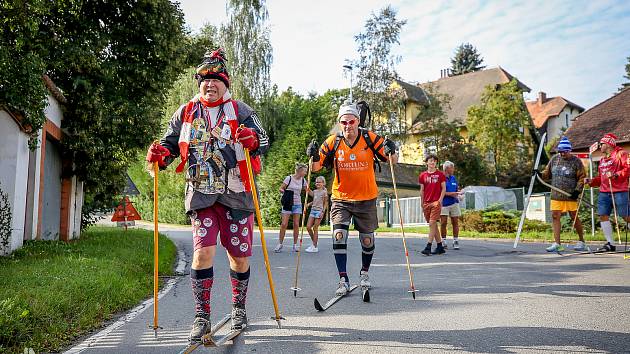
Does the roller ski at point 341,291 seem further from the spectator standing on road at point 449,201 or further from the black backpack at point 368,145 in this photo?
the spectator standing on road at point 449,201

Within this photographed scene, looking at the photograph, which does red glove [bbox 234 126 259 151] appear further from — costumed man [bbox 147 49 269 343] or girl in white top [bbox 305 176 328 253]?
girl in white top [bbox 305 176 328 253]

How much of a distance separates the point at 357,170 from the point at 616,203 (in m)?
7.04

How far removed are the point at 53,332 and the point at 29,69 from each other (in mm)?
5515

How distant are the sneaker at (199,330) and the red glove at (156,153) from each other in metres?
1.35

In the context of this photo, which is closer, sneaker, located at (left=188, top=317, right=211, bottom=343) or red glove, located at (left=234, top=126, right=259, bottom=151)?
sneaker, located at (left=188, top=317, right=211, bottom=343)

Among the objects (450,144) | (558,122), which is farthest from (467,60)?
(450,144)

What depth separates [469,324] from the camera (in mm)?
5270

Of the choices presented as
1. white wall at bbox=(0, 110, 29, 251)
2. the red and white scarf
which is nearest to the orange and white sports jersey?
the red and white scarf

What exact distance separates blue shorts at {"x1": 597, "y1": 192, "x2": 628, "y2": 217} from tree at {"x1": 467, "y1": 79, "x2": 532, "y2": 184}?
25765 mm

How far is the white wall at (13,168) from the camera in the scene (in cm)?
1087

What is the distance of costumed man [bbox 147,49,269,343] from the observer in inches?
193

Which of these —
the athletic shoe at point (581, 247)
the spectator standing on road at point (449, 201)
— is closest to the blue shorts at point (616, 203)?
the athletic shoe at point (581, 247)

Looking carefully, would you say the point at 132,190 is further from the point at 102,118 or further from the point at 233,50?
the point at 233,50

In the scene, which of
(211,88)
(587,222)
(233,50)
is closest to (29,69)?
(211,88)
